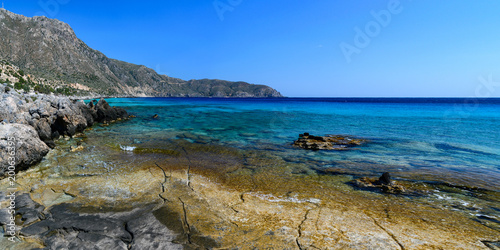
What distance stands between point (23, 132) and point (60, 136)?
10124mm

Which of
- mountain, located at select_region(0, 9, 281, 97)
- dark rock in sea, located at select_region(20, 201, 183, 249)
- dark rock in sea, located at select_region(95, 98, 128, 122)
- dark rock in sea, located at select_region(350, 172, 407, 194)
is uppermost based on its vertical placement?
mountain, located at select_region(0, 9, 281, 97)

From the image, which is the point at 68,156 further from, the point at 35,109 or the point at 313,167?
the point at 313,167

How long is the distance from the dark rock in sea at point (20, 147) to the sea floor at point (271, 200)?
0.60 m

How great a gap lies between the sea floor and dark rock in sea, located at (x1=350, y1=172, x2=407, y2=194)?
1.33ft

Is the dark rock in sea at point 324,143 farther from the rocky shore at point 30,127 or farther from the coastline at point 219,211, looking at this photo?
the rocky shore at point 30,127

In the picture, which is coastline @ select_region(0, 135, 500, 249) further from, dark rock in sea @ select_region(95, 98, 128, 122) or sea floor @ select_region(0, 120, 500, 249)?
dark rock in sea @ select_region(95, 98, 128, 122)

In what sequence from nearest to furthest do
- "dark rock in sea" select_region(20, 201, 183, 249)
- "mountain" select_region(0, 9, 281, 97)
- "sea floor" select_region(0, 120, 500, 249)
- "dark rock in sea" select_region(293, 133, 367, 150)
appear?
"dark rock in sea" select_region(20, 201, 183, 249)
"sea floor" select_region(0, 120, 500, 249)
"dark rock in sea" select_region(293, 133, 367, 150)
"mountain" select_region(0, 9, 281, 97)

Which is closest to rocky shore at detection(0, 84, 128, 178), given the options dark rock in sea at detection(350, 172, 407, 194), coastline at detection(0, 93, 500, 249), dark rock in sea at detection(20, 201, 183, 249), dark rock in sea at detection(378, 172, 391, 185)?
coastline at detection(0, 93, 500, 249)

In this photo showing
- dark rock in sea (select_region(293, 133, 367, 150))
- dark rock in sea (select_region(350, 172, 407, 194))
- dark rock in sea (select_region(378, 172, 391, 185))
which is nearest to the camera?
dark rock in sea (select_region(350, 172, 407, 194))

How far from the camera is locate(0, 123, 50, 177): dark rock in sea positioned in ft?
34.0

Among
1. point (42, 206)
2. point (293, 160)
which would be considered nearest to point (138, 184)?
point (42, 206)

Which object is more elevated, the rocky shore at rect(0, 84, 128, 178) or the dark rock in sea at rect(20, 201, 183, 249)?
the rocky shore at rect(0, 84, 128, 178)

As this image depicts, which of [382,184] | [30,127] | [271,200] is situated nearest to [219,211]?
[271,200]

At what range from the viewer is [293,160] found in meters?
15.5
